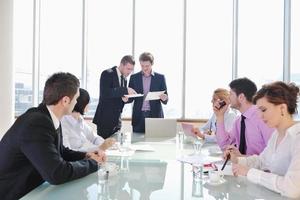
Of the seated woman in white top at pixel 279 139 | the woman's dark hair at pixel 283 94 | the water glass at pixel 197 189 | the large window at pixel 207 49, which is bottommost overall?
the water glass at pixel 197 189

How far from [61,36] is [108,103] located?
2670mm

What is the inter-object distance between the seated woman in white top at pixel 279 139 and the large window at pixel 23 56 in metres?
4.98

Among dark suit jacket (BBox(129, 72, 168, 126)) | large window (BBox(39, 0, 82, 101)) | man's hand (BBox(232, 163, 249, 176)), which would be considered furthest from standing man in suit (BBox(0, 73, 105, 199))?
large window (BBox(39, 0, 82, 101))

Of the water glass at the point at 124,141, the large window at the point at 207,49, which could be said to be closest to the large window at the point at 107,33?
the large window at the point at 207,49

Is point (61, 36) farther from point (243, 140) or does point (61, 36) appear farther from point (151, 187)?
point (151, 187)

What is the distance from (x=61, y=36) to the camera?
589 centimetres

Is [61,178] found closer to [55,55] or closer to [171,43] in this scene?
[171,43]

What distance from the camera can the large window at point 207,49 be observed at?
5508mm

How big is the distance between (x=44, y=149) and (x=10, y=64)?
14.3 feet

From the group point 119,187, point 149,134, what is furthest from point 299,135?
point 149,134

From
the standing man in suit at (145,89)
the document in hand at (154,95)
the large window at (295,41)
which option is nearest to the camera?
the document in hand at (154,95)

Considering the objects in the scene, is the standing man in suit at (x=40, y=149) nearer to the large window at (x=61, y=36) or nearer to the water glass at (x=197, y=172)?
the water glass at (x=197, y=172)

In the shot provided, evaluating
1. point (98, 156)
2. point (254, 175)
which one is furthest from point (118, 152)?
point (254, 175)

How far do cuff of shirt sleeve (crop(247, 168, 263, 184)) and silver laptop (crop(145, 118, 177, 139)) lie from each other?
190 cm
